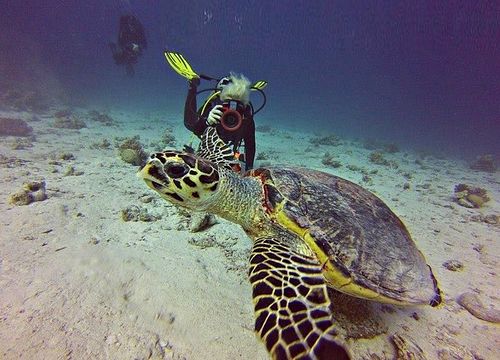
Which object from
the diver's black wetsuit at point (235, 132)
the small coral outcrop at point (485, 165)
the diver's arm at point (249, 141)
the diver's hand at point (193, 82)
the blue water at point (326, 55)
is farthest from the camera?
the blue water at point (326, 55)

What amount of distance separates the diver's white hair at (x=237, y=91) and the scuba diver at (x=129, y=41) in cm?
1811

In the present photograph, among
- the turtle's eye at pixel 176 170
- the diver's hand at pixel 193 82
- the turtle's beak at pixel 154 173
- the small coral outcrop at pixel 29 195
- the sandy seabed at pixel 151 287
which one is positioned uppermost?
the diver's hand at pixel 193 82

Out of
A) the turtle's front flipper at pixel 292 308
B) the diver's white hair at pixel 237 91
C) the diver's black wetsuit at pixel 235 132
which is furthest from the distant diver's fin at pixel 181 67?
the turtle's front flipper at pixel 292 308

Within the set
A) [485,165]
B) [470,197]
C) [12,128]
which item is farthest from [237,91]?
[485,165]

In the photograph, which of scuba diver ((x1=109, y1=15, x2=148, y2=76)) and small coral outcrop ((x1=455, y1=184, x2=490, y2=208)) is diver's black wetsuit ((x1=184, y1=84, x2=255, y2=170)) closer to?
small coral outcrop ((x1=455, y1=184, x2=490, y2=208))

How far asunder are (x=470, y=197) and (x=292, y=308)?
726 centimetres

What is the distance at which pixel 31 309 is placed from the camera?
71.4 inches

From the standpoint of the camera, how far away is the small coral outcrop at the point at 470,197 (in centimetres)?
598

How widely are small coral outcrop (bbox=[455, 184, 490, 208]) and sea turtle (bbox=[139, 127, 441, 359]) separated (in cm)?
509

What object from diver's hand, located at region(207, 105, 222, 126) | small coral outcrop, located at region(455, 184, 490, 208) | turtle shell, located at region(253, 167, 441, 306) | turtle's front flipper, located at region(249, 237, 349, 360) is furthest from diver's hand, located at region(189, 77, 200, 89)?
small coral outcrop, located at region(455, 184, 490, 208)

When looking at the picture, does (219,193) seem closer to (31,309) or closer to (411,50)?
(31,309)

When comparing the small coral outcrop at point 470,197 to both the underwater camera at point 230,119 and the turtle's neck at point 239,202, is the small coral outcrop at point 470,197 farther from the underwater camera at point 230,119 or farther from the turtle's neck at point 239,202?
Answer: the turtle's neck at point 239,202

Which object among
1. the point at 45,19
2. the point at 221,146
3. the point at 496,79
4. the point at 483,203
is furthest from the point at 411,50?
the point at 45,19

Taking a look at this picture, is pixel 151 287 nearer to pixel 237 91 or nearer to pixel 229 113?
pixel 229 113
